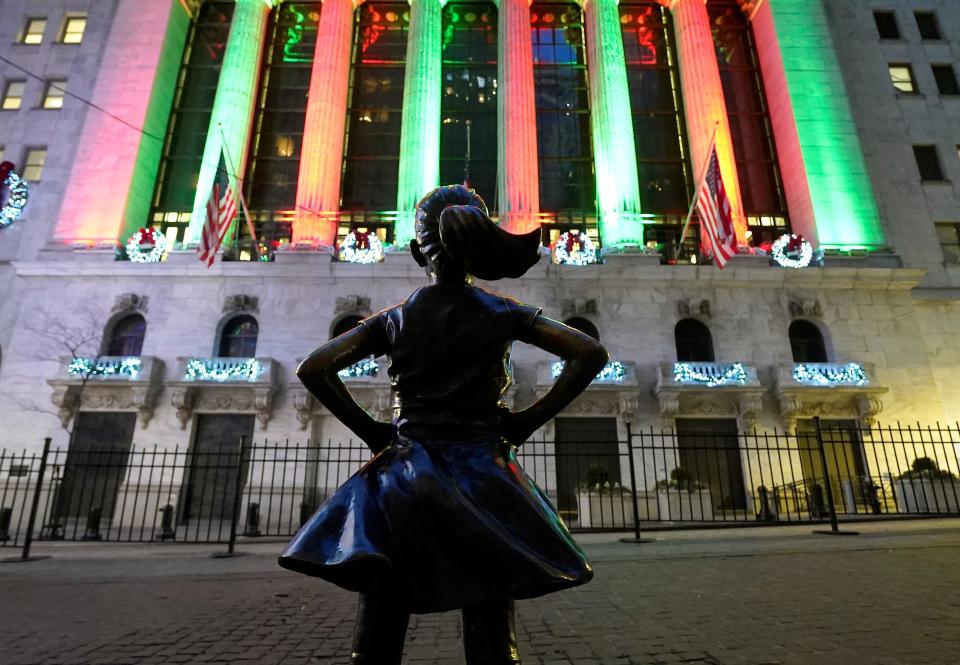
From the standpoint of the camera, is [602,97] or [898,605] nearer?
[898,605]

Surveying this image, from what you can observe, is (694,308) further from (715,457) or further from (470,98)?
(470,98)

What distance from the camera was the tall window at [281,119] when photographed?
26.7 m

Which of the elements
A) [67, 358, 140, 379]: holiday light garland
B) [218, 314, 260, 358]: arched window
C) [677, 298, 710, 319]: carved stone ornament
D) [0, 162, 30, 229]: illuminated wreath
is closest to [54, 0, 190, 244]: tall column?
[67, 358, 140, 379]: holiday light garland

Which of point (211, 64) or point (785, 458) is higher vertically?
point (211, 64)

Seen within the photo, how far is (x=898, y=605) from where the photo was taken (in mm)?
5164

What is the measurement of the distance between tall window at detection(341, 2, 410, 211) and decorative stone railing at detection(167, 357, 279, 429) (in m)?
10.1

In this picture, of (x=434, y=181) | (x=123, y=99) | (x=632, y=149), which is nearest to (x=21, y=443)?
(x=123, y=99)

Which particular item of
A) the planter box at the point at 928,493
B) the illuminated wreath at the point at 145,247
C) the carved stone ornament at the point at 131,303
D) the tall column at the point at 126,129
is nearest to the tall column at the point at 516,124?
the illuminated wreath at the point at 145,247

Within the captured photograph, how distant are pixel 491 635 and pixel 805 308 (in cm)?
2437

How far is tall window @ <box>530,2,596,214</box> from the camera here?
26938 mm

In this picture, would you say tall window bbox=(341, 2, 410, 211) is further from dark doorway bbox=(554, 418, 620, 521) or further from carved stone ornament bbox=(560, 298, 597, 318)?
dark doorway bbox=(554, 418, 620, 521)

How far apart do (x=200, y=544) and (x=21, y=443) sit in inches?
545

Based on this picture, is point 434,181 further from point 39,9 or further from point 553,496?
point 39,9

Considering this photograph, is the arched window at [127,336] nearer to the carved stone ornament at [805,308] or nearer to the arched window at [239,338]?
the arched window at [239,338]
